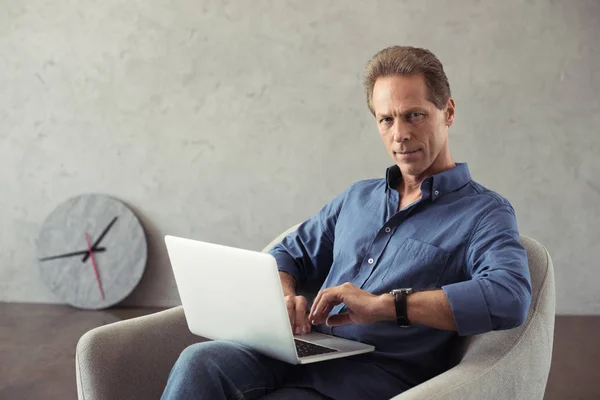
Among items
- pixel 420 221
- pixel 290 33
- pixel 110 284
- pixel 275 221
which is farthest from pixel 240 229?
pixel 420 221

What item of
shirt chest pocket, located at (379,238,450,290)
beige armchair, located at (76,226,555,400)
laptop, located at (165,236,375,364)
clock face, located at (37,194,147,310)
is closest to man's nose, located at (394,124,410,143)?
shirt chest pocket, located at (379,238,450,290)

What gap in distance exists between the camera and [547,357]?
75.9 inches

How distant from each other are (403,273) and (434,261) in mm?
84

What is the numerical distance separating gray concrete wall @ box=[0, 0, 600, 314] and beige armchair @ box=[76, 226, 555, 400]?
6.53ft

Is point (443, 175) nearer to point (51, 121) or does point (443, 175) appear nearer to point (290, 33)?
point (290, 33)

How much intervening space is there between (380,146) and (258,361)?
7.44 feet

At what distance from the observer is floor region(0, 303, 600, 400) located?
3.31 metres

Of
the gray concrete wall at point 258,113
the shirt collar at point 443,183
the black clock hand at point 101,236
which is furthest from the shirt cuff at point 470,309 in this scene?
the black clock hand at point 101,236

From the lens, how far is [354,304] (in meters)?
1.84

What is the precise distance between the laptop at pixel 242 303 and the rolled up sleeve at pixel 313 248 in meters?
0.35

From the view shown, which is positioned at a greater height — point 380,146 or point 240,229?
point 380,146

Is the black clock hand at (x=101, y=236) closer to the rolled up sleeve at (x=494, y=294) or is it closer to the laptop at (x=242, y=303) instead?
the laptop at (x=242, y=303)

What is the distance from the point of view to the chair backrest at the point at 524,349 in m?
1.80

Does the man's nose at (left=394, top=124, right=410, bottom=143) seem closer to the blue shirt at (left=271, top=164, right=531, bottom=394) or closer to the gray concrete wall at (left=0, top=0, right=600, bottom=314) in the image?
the blue shirt at (left=271, top=164, right=531, bottom=394)
